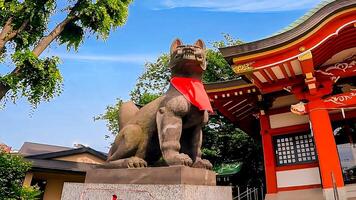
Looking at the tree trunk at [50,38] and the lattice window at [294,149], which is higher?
the tree trunk at [50,38]

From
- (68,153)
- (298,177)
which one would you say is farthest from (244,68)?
(68,153)

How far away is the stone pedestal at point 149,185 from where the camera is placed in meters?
2.20

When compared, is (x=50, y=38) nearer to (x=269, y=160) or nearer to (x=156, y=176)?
(x=156, y=176)

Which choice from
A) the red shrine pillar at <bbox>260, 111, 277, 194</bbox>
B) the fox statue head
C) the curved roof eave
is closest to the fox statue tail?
the fox statue head

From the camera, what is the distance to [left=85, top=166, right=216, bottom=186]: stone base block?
2.25 metres

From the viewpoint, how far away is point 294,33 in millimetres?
6211

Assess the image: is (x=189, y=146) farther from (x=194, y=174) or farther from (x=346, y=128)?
(x=346, y=128)

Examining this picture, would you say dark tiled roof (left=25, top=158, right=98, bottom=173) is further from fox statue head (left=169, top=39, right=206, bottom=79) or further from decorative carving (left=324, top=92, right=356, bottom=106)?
fox statue head (left=169, top=39, right=206, bottom=79)

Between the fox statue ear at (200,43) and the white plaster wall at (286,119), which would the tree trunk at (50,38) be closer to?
the fox statue ear at (200,43)

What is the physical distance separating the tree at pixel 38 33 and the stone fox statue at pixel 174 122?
504cm

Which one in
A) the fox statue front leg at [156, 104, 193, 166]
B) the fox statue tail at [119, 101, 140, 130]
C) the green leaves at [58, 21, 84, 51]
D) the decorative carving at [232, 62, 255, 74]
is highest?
the green leaves at [58, 21, 84, 51]

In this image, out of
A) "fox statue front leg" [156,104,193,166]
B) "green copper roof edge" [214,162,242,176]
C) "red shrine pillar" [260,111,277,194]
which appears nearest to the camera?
"fox statue front leg" [156,104,193,166]

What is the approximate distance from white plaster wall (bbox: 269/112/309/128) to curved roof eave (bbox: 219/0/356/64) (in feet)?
9.37

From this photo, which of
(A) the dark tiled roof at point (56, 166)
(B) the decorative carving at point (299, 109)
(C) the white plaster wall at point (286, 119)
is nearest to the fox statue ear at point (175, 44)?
(B) the decorative carving at point (299, 109)
